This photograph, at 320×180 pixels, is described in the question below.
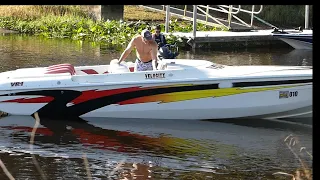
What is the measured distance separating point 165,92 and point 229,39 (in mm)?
11903

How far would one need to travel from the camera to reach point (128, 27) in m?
23.1

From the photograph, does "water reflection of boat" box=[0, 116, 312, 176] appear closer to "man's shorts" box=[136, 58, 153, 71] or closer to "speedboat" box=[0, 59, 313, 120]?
"speedboat" box=[0, 59, 313, 120]

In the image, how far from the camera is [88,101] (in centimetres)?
993

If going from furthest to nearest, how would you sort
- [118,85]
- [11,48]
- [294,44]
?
1. [294,44]
2. [11,48]
3. [118,85]

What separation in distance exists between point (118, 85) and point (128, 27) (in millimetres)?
13683

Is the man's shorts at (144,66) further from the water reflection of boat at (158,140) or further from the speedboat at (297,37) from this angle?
the speedboat at (297,37)

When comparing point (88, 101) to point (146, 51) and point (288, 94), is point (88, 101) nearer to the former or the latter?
point (146, 51)

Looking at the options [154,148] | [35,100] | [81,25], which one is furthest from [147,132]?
[81,25]

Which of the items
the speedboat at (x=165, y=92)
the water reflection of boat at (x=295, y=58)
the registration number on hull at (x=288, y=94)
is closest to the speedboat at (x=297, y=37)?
the water reflection of boat at (x=295, y=58)

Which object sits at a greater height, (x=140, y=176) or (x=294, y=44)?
(x=294, y=44)

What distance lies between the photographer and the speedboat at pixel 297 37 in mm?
19969
